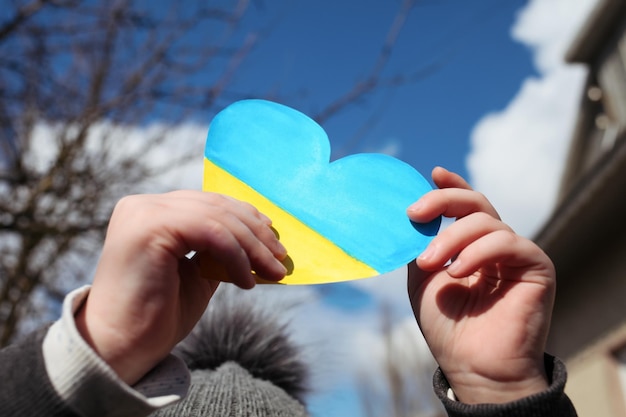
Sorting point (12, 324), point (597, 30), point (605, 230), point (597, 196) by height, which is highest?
point (597, 30)

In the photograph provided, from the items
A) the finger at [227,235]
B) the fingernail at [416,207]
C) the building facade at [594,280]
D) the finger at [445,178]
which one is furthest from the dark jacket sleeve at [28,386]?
the building facade at [594,280]

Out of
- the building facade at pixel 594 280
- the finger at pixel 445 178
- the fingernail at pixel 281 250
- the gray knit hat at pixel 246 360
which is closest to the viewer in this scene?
the fingernail at pixel 281 250

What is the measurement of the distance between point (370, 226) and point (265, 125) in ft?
0.84

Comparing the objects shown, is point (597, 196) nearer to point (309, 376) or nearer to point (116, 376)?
point (309, 376)

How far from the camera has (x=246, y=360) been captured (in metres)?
1.44

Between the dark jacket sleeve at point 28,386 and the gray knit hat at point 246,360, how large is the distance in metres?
0.43

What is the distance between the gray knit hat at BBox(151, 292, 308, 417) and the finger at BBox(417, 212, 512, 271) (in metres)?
0.51

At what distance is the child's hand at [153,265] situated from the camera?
77 cm

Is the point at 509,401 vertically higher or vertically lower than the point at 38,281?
higher

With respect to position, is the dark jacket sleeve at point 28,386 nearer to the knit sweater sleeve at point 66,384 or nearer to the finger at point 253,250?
the knit sweater sleeve at point 66,384

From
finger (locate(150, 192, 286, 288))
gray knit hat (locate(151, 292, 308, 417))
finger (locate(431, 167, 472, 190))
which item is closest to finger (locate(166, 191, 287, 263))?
finger (locate(150, 192, 286, 288))

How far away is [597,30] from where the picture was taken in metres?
5.92

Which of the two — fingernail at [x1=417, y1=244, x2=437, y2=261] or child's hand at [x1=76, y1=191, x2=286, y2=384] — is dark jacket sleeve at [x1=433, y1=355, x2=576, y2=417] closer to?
fingernail at [x1=417, y1=244, x2=437, y2=261]

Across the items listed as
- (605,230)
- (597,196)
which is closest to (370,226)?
(597,196)
